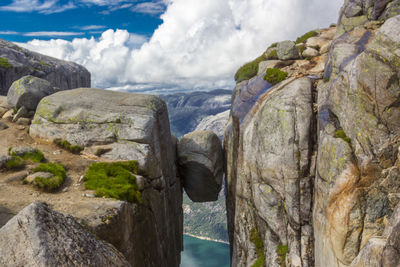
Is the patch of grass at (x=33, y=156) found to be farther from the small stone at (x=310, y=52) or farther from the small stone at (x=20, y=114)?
the small stone at (x=310, y=52)

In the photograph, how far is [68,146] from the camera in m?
22.1

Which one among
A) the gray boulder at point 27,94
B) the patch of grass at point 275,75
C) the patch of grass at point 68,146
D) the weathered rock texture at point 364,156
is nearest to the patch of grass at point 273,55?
the patch of grass at point 275,75

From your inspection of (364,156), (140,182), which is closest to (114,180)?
(140,182)

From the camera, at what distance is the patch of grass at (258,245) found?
22609 millimetres

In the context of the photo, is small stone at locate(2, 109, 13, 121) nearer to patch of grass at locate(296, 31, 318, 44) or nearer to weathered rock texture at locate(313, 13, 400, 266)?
weathered rock texture at locate(313, 13, 400, 266)

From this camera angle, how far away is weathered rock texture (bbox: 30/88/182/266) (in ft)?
66.7

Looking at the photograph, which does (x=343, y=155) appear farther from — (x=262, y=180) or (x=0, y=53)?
(x=0, y=53)

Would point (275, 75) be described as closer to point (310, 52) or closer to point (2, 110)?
point (310, 52)

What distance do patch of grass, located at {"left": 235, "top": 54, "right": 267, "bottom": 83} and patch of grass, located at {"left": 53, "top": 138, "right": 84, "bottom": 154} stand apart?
20.7 metres

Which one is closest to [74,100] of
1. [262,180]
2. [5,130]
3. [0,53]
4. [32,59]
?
[5,130]

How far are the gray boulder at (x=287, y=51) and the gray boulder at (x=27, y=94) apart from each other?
2669 centimetres

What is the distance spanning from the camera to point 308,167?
19688mm

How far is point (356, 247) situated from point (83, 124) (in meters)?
22.5

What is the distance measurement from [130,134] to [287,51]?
1943 cm
